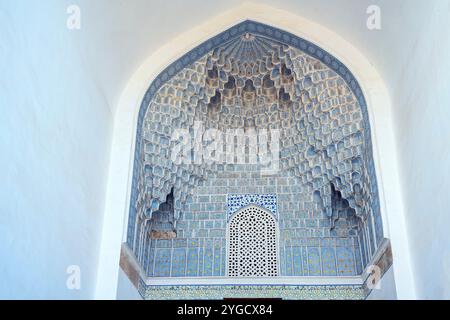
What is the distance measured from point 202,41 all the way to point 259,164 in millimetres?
1364

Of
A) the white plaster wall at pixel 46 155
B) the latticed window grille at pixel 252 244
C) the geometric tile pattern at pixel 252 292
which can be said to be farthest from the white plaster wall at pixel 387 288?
the white plaster wall at pixel 46 155

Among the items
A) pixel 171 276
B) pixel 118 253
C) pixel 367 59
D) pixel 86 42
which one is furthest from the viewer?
pixel 171 276

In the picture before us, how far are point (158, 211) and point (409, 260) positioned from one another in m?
2.43

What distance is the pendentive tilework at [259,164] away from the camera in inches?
198

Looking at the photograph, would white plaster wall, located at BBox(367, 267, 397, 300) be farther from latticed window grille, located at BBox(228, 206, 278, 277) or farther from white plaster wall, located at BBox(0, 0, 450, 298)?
latticed window grille, located at BBox(228, 206, 278, 277)

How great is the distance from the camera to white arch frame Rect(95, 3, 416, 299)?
4258 millimetres

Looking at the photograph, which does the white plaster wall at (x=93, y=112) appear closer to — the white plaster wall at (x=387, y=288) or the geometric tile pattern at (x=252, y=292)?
the white plaster wall at (x=387, y=288)

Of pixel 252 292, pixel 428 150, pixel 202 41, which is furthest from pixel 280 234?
pixel 428 150

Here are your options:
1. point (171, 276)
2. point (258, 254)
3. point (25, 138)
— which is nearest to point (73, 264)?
point (25, 138)

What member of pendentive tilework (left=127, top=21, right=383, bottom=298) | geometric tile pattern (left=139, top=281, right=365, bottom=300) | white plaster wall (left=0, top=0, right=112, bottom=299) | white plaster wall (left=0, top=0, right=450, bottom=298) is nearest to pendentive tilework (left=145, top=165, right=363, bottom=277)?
pendentive tilework (left=127, top=21, right=383, bottom=298)

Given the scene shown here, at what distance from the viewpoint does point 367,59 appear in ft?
16.3

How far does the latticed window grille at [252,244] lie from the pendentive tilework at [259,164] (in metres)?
0.07
